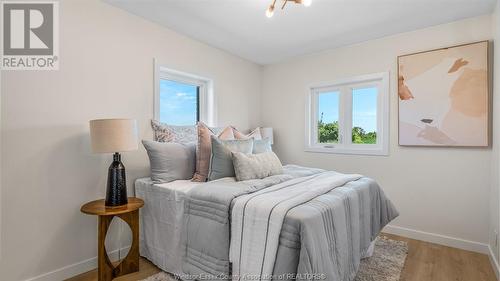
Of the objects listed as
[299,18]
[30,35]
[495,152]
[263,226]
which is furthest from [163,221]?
[495,152]

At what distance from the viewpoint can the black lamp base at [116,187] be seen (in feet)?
6.22

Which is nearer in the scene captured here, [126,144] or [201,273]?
[201,273]

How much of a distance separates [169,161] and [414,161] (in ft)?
8.70

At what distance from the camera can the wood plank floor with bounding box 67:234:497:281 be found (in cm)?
199

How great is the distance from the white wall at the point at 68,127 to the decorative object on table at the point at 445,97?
110 inches

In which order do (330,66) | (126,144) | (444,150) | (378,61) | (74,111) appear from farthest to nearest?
1. (330,66)
2. (378,61)
3. (444,150)
4. (74,111)
5. (126,144)

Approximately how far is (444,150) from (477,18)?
1338 millimetres

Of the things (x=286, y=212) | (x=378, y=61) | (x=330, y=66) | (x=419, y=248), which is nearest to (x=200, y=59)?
(x=330, y=66)

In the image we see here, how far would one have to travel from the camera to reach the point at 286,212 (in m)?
1.39

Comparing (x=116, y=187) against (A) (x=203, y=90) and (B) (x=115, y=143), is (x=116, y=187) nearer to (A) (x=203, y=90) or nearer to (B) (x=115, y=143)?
(B) (x=115, y=143)

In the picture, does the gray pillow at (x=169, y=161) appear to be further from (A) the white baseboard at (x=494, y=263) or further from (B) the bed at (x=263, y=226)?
(A) the white baseboard at (x=494, y=263)

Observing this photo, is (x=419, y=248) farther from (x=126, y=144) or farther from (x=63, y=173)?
(x=63, y=173)

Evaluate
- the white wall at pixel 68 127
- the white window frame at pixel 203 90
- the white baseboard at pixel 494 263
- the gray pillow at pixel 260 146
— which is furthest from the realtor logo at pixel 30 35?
the white baseboard at pixel 494 263

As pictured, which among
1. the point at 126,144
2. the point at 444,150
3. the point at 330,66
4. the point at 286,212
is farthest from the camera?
the point at 330,66
